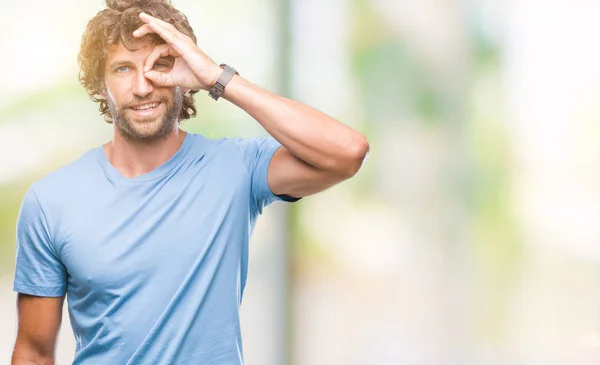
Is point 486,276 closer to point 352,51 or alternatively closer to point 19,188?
point 352,51

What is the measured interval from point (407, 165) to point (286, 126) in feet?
3.67

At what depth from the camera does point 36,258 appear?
165 centimetres

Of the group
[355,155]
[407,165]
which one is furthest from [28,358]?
[407,165]

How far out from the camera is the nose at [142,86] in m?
1.66

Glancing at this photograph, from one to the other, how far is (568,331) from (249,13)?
1.60 m

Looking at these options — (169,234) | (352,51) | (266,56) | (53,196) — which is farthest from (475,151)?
(53,196)

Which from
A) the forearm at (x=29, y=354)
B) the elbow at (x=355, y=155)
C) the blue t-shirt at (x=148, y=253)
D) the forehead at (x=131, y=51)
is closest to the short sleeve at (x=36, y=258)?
the blue t-shirt at (x=148, y=253)

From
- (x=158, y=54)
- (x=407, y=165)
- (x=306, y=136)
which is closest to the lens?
(x=306, y=136)

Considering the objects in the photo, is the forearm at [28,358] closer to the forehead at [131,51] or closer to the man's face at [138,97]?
the man's face at [138,97]

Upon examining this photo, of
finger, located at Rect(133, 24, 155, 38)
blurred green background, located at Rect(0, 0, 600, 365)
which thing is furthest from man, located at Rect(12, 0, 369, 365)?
blurred green background, located at Rect(0, 0, 600, 365)

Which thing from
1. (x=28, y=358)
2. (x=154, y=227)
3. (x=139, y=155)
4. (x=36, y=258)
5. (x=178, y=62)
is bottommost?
(x=28, y=358)

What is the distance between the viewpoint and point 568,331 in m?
2.39

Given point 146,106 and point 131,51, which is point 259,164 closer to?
point 146,106

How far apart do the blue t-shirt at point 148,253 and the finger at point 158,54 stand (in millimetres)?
228
